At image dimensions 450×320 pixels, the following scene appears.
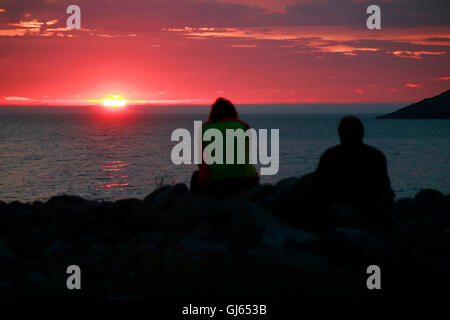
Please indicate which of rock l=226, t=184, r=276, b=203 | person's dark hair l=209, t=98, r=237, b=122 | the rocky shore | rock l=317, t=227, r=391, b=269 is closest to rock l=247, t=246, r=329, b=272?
the rocky shore

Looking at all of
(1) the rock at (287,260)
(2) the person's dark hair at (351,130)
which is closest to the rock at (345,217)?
(2) the person's dark hair at (351,130)

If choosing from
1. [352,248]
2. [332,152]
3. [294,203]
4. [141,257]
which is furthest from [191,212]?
[352,248]

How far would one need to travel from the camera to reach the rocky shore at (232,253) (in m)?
5.17

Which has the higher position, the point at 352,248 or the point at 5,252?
the point at 352,248

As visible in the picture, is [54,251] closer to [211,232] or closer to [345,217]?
[211,232]

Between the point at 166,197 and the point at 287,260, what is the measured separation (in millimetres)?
5001

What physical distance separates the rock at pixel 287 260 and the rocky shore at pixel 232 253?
0.01 metres

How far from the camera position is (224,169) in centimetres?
820

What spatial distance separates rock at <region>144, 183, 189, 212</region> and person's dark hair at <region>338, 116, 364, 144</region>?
434 centimetres

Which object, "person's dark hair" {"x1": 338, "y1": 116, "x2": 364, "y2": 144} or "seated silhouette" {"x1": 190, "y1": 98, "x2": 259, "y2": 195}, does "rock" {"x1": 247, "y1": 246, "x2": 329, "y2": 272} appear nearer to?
"person's dark hair" {"x1": 338, "y1": 116, "x2": 364, "y2": 144}

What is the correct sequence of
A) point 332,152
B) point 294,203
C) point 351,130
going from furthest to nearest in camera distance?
point 294,203 → point 332,152 → point 351,130

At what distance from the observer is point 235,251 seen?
6527 mm

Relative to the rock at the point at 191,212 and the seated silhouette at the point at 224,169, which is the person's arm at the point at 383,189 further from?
the rock at the point at 191,212

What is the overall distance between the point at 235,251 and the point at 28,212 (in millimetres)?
6295
